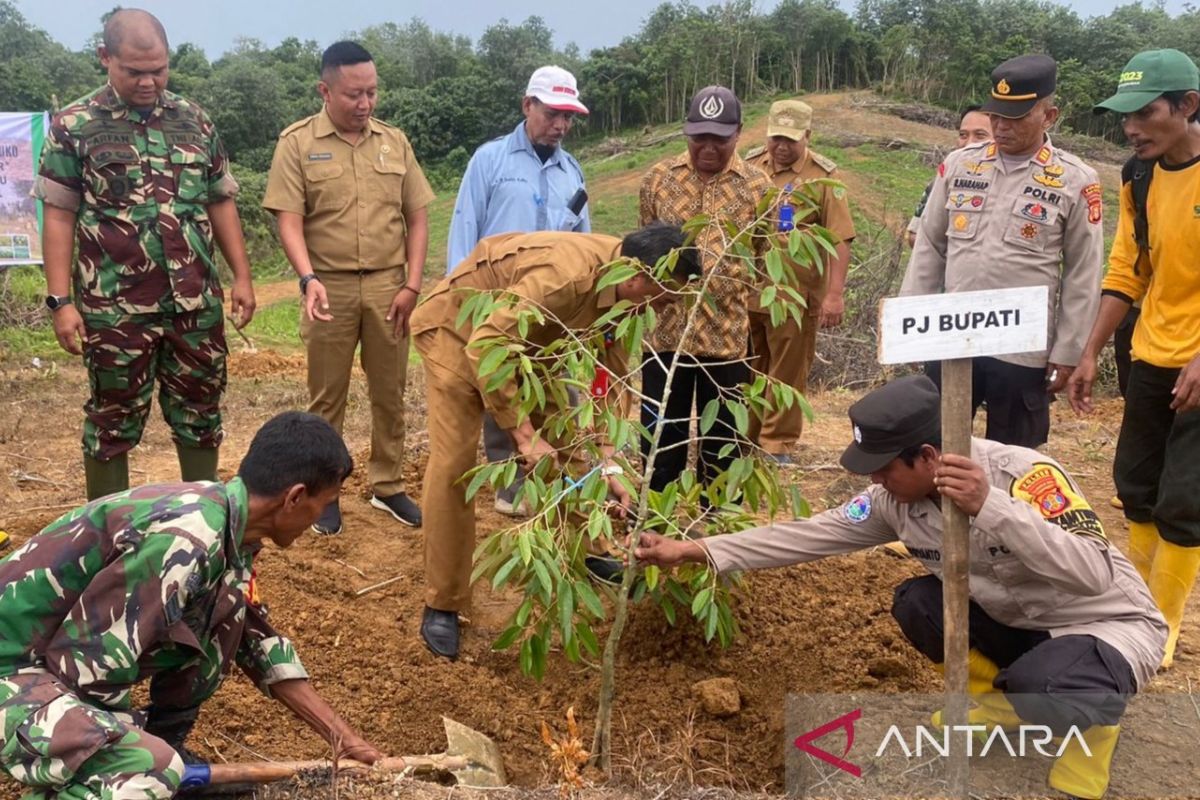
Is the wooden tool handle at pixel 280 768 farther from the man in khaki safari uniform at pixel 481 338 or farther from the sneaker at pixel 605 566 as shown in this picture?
the sneaker at pixel 605 566

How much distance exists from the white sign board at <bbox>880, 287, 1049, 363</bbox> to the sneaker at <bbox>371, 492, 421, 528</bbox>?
2.48 m

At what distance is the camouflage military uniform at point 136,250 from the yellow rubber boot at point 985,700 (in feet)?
8.65

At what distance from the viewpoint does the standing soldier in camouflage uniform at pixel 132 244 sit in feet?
10.6

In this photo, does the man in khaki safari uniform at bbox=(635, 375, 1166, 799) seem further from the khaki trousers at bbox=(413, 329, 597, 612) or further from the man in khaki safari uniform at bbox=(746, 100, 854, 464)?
the man in khaki safari uniform at bbox=(746, 100, 854, 464)

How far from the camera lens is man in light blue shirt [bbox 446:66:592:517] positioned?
393 centimetres

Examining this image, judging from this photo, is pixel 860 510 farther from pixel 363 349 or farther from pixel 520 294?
pixel 363 349

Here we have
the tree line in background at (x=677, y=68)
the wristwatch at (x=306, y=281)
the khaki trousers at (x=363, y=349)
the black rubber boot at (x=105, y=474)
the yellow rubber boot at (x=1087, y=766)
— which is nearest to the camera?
the yellow rubber boot at (x=1087, y=766)

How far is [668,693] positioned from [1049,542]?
127cm

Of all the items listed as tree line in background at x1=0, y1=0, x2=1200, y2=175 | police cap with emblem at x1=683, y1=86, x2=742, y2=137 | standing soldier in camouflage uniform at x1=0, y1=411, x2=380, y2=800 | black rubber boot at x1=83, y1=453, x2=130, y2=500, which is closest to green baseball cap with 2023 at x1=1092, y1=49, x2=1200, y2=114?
police cap with emblem at x1=683, y1=86, x2=742, y2=137

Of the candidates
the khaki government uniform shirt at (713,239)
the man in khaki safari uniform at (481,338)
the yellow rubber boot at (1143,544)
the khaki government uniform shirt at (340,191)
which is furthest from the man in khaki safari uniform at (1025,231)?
the khaki government uniform shirt at (340,191)

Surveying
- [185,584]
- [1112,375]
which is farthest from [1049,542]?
[1112,375]

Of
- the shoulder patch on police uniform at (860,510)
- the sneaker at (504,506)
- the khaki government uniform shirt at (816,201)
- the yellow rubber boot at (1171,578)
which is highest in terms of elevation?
the khaki government uniform shirt at (816,201)

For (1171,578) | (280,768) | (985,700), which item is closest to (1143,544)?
(1171,578)

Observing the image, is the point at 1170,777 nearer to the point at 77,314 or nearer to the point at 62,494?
the point at 77,314
